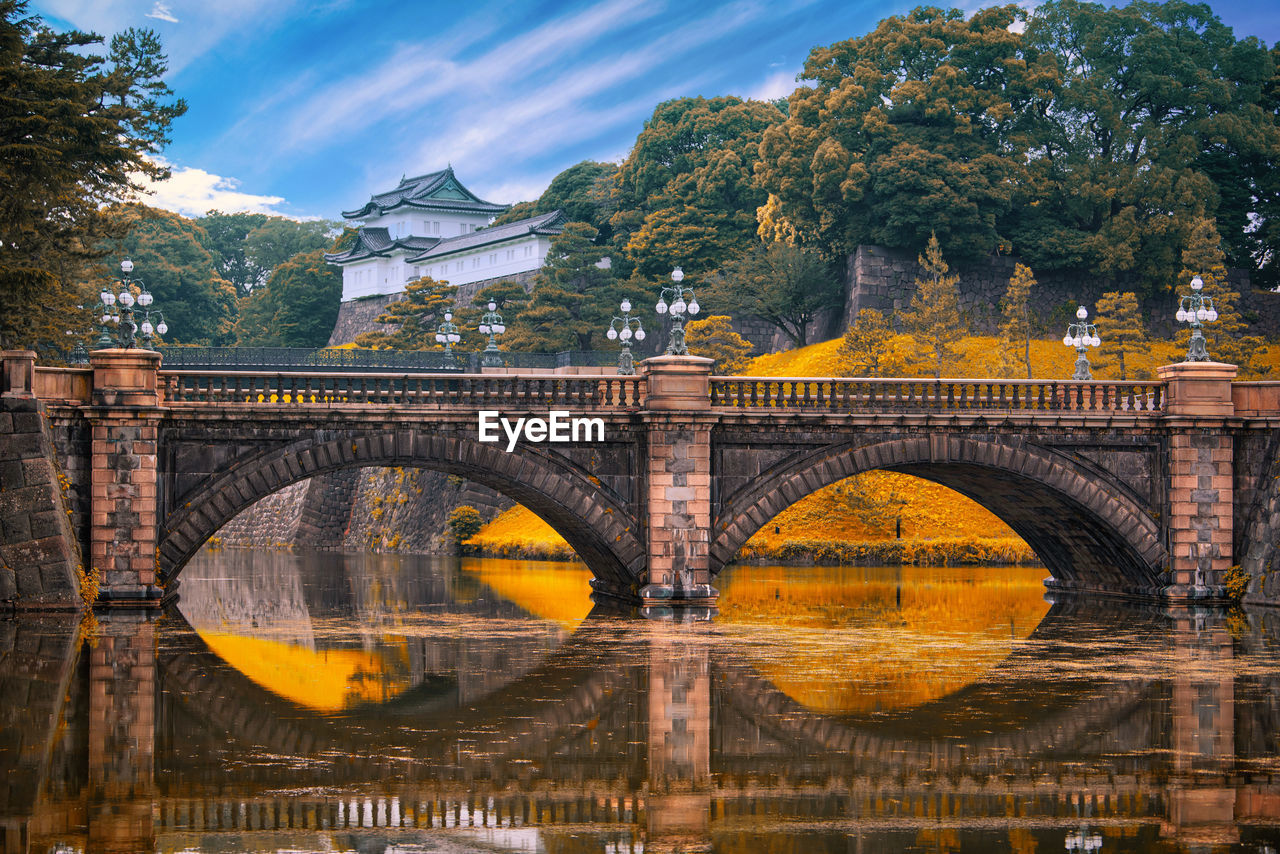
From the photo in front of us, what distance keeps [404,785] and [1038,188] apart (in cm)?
6545

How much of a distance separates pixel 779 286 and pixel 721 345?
7586 millimetres

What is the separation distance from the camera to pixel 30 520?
29.2 metres

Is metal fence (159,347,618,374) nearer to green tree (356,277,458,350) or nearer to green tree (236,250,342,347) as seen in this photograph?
green tree (356,277,458,350)

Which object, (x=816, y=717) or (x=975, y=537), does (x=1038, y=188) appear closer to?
(x=975, y=537)

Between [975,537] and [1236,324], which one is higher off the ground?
[1236,324]

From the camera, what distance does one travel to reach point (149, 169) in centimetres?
4734

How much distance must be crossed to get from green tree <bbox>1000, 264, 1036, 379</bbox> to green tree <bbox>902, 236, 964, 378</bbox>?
2.52 meters

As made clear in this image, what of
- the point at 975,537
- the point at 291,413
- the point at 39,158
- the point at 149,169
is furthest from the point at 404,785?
the point at 975,537

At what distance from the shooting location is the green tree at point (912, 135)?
233 feet

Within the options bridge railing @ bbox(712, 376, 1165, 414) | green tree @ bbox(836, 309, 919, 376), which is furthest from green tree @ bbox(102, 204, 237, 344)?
bridge railing @ bbox(712, 376, 1165, 414)

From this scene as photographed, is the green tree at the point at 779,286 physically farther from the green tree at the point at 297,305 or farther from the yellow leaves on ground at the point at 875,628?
the green tree at the point at 297,305

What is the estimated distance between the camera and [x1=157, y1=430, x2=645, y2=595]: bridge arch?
31656mm

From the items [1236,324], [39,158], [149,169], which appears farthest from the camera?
[1236,324]

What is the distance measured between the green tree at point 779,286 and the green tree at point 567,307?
6.45 metres
